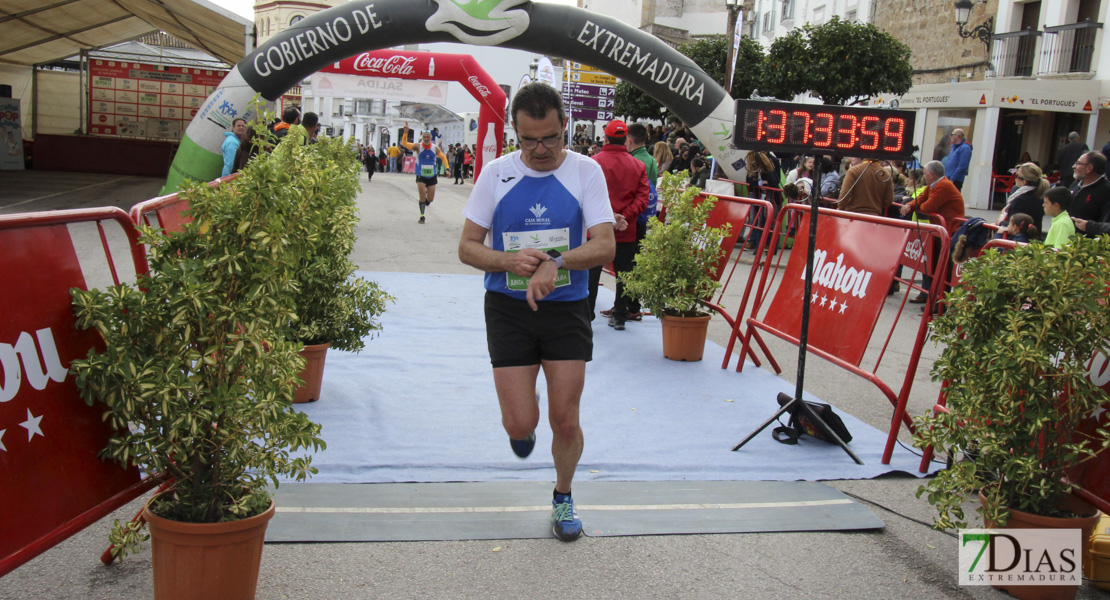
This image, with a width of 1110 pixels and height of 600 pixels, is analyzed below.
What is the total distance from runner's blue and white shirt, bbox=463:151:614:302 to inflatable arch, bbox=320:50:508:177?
44.6 ft

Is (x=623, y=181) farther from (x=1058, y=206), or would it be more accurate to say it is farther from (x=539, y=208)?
(x=539, y=208)

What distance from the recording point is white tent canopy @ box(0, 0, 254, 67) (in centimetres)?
1975

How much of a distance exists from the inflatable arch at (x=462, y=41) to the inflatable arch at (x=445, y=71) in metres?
2.89

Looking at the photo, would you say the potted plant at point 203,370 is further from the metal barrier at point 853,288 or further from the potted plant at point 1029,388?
the metal barrier at point 853,288

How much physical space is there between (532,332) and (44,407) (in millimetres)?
1754

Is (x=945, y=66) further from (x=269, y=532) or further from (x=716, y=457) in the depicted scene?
(x=269, y=532)

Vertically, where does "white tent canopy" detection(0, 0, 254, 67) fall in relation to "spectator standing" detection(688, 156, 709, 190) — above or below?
above

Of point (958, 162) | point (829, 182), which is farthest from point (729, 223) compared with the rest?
point (958, 162)

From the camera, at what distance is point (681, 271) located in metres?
7.26

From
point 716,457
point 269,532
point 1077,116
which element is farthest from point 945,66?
point 269,532

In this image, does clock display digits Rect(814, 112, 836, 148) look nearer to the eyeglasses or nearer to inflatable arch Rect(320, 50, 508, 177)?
the eyeglasses

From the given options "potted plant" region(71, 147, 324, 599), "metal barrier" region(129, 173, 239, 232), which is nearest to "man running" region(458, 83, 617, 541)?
"potted plant" region(71, 147, 324, 599)

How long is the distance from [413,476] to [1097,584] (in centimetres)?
305

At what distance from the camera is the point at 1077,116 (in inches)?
922
